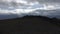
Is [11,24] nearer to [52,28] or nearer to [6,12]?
[6,12]

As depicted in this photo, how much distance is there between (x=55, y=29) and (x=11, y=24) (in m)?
0.40

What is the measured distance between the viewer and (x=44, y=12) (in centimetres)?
120

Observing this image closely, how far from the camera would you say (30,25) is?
3.96 feet

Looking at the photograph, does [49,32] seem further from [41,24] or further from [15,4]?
[15,4]

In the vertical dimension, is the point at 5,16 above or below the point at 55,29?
above

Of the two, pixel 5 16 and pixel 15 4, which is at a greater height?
pixel 15 4

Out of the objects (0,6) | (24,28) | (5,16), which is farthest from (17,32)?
(0,6)

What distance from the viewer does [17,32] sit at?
120cm

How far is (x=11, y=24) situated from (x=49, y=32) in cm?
35

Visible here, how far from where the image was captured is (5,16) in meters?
1.20

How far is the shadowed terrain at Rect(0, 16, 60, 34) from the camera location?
3.95 feet

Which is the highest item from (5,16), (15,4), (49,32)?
(15,4)

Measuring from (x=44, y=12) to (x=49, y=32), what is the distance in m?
0.18

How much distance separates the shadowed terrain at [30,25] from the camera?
1.20 m
